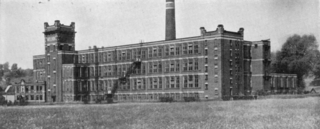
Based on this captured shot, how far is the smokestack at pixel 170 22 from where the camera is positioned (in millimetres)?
72562

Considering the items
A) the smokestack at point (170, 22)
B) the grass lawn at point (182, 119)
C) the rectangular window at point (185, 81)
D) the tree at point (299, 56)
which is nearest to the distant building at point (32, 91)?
the smokestack at point (170, 22)

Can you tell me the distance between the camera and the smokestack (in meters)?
72.6

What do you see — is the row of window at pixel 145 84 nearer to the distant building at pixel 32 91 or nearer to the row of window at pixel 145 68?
the row of window at pixel 145 68

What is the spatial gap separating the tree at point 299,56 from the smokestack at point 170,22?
105 ft

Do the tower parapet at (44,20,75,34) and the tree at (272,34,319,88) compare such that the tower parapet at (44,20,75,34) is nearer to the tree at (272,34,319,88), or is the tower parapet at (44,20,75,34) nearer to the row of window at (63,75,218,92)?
the row of window at (63,75,218,92)

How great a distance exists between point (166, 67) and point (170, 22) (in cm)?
828

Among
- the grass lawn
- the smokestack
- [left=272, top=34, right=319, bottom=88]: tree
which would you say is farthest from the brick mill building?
the grass lawn

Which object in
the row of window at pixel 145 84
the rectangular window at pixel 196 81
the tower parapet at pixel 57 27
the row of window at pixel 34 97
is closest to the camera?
the rectangular window at pixel 196 81

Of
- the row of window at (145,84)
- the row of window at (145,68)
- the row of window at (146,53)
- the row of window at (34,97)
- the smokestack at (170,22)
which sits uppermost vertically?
the smokestack at (170,22)

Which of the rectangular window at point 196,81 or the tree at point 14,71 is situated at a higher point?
the tree at point 14,71

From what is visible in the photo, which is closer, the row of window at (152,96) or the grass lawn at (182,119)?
the grass lawn at (182,119)

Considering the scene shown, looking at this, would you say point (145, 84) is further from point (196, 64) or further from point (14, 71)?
point (14, 71)

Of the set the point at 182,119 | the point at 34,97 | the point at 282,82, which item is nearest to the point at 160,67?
the point at 282,82

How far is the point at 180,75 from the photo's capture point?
67.8 meters
